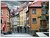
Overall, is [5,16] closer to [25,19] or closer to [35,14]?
[25,19]

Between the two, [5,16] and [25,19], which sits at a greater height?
[5,16]

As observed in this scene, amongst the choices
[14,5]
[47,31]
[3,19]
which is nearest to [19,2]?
[14,5]

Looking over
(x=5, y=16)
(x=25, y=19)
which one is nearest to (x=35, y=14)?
(x=25, y=19)

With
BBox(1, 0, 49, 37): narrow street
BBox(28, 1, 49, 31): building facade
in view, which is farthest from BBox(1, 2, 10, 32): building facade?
BBox(28, 1, 49, 31): building facade

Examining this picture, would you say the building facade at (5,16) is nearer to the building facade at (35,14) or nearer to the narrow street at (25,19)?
the narrow street at (25,19)

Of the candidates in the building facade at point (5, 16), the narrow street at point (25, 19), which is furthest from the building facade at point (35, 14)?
the building facade at point (5, 16)

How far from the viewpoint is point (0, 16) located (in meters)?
8.59

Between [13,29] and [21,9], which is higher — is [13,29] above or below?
below

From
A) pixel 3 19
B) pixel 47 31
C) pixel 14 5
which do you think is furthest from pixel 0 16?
pixel 47 31

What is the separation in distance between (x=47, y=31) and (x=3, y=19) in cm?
178

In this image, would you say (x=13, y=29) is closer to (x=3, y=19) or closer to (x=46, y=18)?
(x=3, y=19)

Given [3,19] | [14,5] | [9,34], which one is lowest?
[9,34]

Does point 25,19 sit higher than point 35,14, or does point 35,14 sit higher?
point 35,14

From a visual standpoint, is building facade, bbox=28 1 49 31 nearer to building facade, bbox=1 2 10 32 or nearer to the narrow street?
the narrow street
